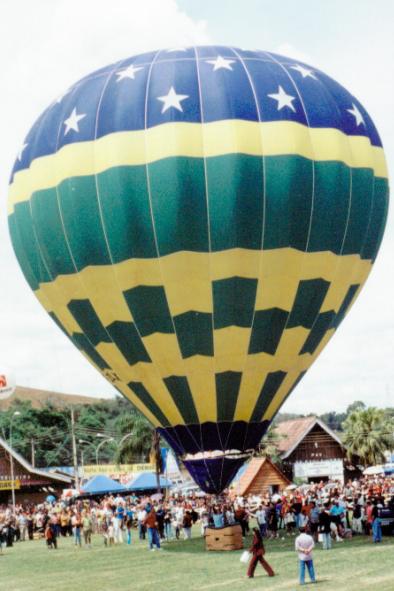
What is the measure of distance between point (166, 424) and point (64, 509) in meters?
14.4

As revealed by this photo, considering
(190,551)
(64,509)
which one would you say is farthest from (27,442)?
(190,551)

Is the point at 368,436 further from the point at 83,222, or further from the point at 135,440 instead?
the point at 83,222

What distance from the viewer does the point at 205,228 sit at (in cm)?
1830

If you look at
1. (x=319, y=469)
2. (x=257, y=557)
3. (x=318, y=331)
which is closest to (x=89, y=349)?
(x=318, y=331)

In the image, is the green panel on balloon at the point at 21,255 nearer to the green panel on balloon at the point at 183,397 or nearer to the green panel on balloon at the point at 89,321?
the green panel on balloon at the point at 89,321

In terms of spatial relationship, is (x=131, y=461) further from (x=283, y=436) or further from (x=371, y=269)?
(x=371, y=269)

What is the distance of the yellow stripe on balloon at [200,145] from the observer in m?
18.4

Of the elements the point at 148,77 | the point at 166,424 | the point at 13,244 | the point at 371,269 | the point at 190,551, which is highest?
the point at 148,77

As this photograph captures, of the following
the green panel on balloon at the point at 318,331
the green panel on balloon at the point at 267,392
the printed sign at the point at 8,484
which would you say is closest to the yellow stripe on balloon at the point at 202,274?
the green panel on balloon at the point at 318,331

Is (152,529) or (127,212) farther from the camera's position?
(152,529)

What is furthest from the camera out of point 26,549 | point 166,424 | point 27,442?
point 27,442

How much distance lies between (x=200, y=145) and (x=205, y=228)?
1.77 metres

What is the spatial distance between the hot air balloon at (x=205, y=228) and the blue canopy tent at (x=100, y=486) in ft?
64.5

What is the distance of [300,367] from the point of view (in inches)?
807
